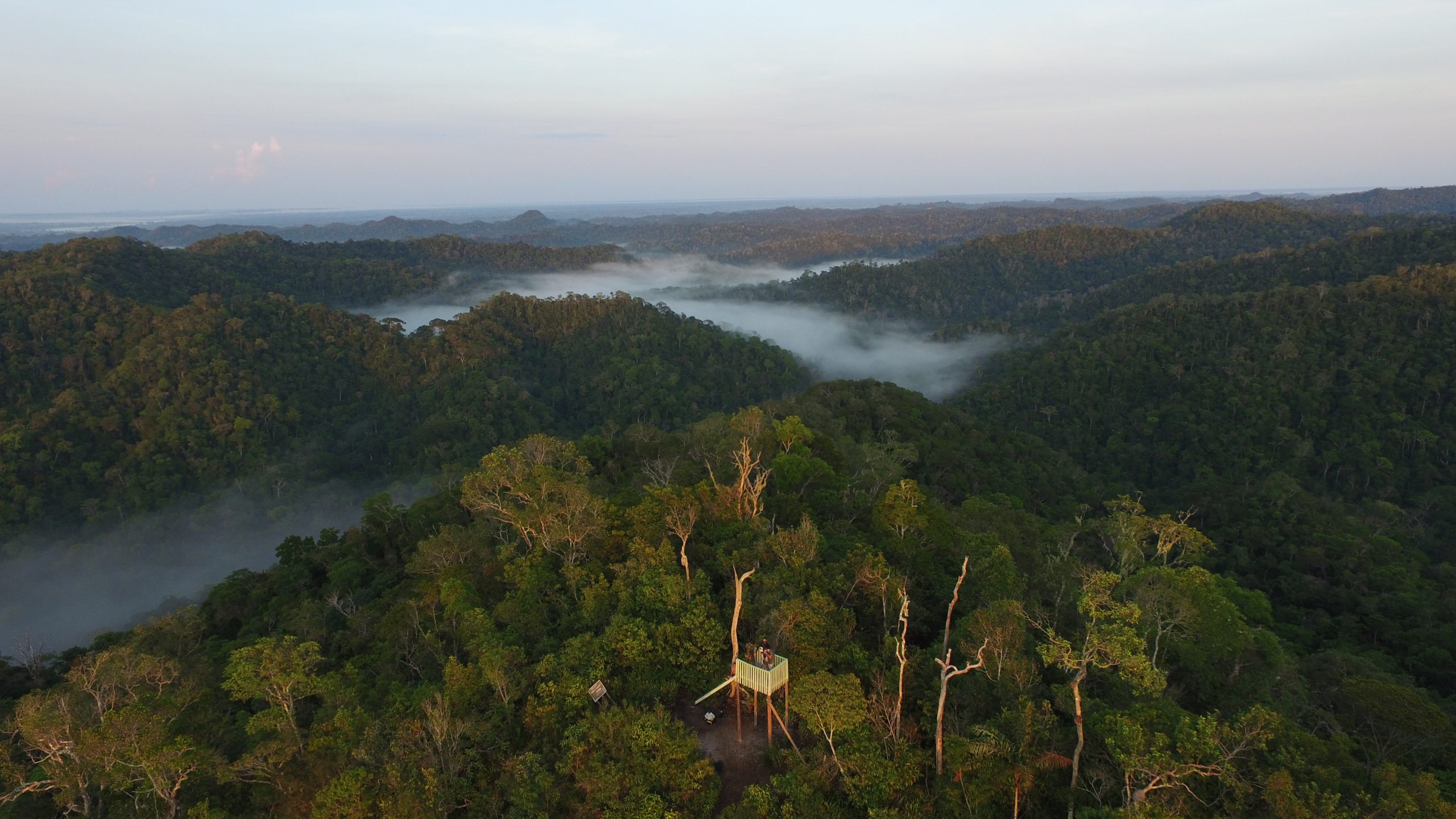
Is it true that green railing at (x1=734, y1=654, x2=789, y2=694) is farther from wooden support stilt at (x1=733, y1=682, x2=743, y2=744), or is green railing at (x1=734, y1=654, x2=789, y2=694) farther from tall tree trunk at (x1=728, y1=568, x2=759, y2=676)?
wooden support stilt at (x1=733, y1=682, x2=743, y2=744)

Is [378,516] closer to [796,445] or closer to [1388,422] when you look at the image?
[796,445]

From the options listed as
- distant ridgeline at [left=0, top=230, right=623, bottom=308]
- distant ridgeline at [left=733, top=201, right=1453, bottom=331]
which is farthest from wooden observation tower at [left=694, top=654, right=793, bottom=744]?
distant ridgeline at [left=733, top=201, right=1453, bottom=331]

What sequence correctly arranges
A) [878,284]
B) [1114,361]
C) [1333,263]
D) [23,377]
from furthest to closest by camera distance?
[878,284]
[1333,263]
[1114,361]
[23,377]

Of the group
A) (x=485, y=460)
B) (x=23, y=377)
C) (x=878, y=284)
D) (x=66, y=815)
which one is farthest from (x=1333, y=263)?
(x=23, y=377)

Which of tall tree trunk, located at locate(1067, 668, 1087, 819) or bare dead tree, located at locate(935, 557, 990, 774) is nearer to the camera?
tall tree trunk, located at locate(1067, 668, 1087, 819)

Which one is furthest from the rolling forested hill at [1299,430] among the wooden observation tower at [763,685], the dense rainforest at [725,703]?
the wooden observation tower at [763,685]

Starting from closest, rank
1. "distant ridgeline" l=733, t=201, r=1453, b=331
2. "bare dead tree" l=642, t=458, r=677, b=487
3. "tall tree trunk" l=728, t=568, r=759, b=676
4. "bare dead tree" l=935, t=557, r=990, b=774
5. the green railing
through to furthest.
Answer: "bare dead tree" l=935, t=557, r=990, b=774 < the green railing < "tall tree trunk" l=728, t=568, r=759, b=676 < "bare dead tree" l=642, t=458, r=677, b=487 < "distant ridgeline" l=733, t=201, r=1453, b=331

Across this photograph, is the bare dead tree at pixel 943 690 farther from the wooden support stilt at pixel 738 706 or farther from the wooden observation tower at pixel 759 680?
the wooden support stilt at pixel 738 706
